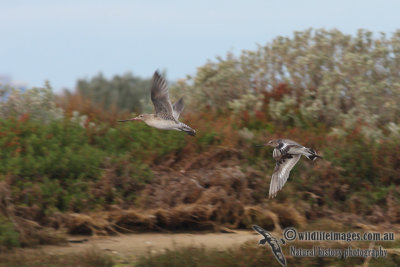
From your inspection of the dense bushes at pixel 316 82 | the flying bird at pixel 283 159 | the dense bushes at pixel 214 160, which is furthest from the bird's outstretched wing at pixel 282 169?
the dense bushes at pixel 316 82

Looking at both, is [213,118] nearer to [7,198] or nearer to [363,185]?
[363,185]

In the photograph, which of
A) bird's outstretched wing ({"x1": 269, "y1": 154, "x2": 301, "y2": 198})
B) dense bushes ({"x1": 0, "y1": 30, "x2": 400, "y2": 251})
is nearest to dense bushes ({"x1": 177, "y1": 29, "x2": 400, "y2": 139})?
dense bushes ({"x1": 0, "y1": 30, "x2": 400, "y2": 251})

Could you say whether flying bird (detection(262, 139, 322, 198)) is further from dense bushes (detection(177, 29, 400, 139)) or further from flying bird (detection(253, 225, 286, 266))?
dense bushes (detection(177, 29, 400, 139))

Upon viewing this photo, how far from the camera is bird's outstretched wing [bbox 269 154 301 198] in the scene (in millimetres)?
7984

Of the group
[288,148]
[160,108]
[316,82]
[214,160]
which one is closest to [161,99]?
[160,108]

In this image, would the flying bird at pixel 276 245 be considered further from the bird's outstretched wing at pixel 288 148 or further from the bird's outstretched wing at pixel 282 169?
the bird's outstretched wing at pixel 288 148

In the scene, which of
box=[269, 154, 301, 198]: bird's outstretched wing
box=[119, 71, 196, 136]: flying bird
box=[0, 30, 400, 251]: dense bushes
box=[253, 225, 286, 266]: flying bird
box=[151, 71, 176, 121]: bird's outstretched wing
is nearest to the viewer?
box=[253, 225, 286, 266]: flying bird

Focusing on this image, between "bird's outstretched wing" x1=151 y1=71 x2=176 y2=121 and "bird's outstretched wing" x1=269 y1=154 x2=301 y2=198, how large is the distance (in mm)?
1436

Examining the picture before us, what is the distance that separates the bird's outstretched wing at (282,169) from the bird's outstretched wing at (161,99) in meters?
1.44

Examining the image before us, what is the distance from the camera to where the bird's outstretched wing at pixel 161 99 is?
786 cm

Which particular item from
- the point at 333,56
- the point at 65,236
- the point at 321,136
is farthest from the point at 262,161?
the point at 333,56

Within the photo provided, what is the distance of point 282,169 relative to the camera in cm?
803

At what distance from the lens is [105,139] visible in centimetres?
1009

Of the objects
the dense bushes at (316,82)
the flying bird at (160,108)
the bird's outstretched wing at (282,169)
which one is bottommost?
the bird's outstretched wing at (282,169)
